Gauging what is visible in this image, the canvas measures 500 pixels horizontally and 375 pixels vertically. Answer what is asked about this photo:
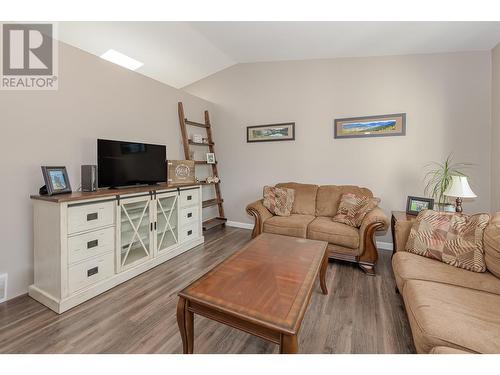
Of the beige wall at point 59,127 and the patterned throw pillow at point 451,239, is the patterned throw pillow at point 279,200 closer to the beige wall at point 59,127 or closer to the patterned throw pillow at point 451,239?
the patterned throw pillow at point 451,239

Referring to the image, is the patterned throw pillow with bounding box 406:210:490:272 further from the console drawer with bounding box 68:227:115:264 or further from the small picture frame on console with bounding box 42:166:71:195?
the small picture frame on console with bounding box 42:166:71:195

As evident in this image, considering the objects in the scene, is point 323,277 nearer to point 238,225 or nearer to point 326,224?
point 326,224

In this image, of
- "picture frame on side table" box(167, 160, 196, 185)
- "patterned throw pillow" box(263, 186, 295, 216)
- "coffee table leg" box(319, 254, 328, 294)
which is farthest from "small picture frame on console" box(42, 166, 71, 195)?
"coffee table leg" box(319, 254, 328, 294)

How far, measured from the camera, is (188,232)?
10.2ft

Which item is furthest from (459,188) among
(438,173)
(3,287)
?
(3,287)

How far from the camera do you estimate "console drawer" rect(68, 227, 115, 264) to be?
5.97 ft

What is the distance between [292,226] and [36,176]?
2.65 m

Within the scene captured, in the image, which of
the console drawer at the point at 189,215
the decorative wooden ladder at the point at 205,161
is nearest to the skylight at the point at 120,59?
the decorative wooden ladder at the point at 205,161

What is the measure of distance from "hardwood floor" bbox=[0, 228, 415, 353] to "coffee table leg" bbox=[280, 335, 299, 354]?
1.69 ft

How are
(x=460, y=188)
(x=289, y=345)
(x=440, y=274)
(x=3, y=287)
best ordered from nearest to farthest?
(x=289, y=345)
(x=440, y=274)
(x=3, y=287)
(x=460, y=188)

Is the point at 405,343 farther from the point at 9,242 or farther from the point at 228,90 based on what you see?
the point at 228,90

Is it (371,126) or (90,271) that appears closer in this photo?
(90,271)

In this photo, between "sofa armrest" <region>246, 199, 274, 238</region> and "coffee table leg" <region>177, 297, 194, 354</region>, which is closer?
"coffee table leg" <region>177, 297, 194, 354</region>

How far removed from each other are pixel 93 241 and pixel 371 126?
3.57m
